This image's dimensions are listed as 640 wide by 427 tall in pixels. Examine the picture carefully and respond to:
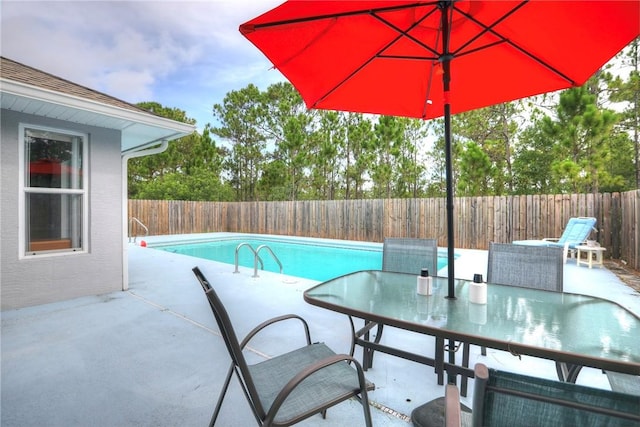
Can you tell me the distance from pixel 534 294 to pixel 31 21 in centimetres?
1338

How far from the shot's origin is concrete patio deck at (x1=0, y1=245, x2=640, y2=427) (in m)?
1.67

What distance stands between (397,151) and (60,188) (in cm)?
1156

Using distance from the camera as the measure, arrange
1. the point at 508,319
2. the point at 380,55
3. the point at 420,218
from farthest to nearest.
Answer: the point at 420,218 → the point at 380,55 → the point at 508,319

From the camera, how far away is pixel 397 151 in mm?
12922

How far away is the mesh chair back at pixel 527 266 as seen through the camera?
196cm

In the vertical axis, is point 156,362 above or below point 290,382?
below

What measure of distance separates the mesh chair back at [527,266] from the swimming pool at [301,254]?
4775 mm

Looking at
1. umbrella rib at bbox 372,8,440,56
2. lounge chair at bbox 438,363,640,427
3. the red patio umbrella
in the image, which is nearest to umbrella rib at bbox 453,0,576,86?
the red patio umbrella

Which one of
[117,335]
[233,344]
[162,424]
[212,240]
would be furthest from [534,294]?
[212,240]

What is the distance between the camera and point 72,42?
458 inches

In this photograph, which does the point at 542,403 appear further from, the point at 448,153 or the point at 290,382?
the point at 448,153

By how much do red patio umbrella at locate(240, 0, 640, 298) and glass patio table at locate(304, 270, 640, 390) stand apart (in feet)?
0.80

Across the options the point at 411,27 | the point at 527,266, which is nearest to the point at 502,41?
the point at 411,27

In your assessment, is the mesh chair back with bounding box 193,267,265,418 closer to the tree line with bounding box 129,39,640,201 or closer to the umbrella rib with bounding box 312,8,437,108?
the umbrella rib with bounding box 312,8,437,108
